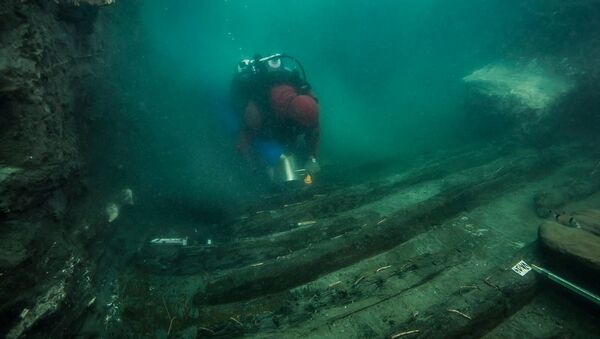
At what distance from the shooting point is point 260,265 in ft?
13.5

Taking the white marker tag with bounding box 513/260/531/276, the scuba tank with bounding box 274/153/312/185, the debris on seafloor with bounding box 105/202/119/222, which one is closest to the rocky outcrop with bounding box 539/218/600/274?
the white marker tag with bounding box 513/260/531/276

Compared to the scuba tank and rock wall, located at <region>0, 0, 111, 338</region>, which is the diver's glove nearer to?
the scuba tank

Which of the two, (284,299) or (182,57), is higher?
(182,57)

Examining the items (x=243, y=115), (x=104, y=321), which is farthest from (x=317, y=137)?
(x=104, y=321)

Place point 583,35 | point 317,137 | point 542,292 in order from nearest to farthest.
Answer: point 542,292, point 317,137, point 583,35

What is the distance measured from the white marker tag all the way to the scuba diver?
3.94 meters

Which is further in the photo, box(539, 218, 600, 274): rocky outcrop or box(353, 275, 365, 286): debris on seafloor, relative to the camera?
box(353, 275, 365, 286): debris on seafloor

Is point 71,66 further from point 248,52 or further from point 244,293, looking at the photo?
point 248,52

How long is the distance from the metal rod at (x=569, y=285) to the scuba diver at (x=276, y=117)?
13.6 feet

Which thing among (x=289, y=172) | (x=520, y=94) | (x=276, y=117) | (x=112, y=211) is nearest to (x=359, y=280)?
(x=289, y=172)

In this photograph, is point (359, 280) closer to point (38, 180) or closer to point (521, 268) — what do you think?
point (521, 268)

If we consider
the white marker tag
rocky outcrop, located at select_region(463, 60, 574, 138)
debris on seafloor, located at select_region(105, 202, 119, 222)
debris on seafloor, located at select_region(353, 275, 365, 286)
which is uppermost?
rocky outcrop, located at select_region(463, 60, 574, 138)

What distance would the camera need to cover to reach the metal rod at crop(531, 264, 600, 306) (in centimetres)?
328

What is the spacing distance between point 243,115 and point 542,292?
233 inches
